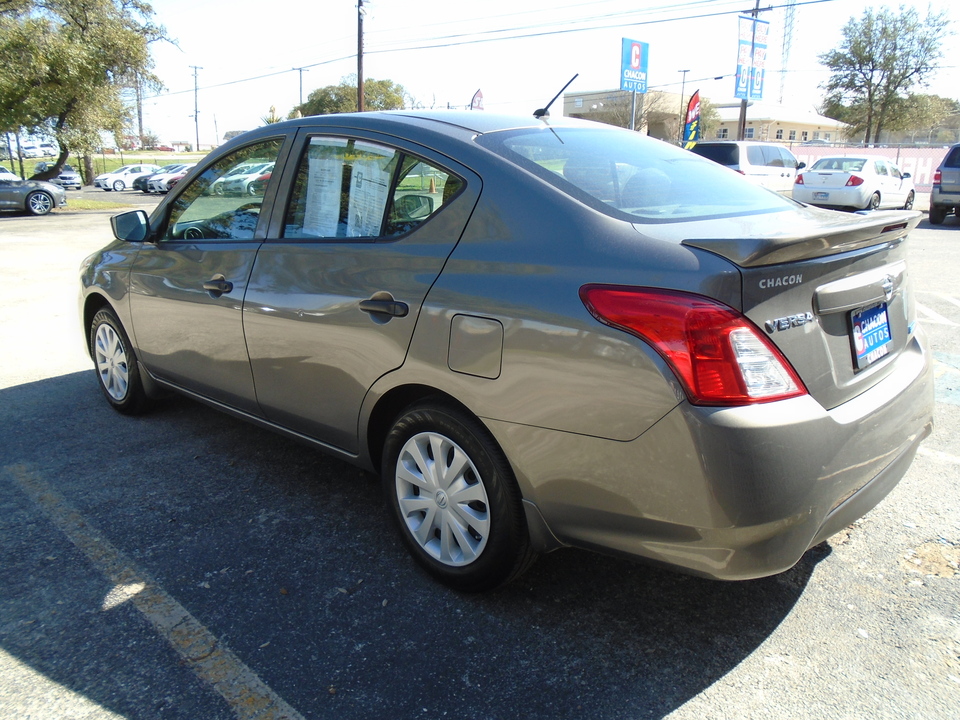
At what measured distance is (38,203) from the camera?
21906 mm

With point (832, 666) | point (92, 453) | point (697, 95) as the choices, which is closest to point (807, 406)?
point (832, 666)

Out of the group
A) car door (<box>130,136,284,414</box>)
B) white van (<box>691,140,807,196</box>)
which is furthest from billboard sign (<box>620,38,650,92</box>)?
car door (<box>130,136,284,414</box>)

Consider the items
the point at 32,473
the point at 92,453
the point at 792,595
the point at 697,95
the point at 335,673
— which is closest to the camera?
the point at 335,673

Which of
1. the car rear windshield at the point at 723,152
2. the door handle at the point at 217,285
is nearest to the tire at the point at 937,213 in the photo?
the car rear windshield at the point at 723,152

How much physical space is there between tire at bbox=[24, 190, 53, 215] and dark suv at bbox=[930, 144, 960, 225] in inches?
940

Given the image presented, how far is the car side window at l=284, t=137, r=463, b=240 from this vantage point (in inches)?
110

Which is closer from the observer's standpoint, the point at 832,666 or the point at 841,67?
the point at 832,666

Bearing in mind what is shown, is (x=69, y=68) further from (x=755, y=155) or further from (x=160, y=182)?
(x=755, y=155)

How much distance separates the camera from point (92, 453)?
13.3ft

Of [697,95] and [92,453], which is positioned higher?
[697,95]

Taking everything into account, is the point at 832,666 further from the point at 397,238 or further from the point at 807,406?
the point at 397,238

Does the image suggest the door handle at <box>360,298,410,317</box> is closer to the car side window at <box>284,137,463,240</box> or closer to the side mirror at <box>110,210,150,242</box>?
the car side window at <box>284,137,463,240</box>

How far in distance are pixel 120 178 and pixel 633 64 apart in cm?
2804

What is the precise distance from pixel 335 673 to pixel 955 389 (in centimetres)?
459
